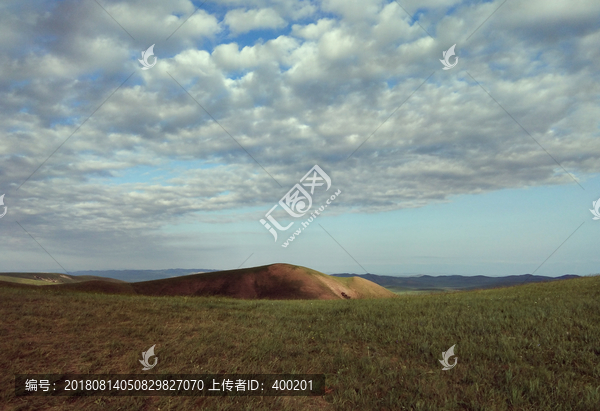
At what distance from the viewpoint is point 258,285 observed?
55125 millimetres

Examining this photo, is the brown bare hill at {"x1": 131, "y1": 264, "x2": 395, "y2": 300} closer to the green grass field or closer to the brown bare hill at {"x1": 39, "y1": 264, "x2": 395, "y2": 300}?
the brown bare hill at {"x1": 39, "y1": 264, "x2": 395, "y2": 300}

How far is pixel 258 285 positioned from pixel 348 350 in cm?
4481

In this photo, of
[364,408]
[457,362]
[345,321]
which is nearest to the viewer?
[364,408]

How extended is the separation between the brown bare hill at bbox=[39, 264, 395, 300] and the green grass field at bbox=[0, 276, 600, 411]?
35.5 meters

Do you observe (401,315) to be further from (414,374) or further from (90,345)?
(90,345)

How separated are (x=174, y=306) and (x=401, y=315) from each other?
43.3 feet

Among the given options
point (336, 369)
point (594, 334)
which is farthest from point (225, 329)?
point (594, 334)

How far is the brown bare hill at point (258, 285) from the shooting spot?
172ft

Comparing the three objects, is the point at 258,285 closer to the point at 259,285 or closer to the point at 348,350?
the point at 259,285

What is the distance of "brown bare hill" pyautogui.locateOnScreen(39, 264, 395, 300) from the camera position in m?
52.3

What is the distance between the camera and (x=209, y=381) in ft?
30.8

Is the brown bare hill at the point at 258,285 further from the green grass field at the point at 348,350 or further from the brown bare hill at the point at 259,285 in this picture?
the green grass field at the point at 348,350

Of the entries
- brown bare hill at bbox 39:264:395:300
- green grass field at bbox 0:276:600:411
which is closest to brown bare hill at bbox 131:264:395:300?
brown bare hill at bbox 39:264:395:300

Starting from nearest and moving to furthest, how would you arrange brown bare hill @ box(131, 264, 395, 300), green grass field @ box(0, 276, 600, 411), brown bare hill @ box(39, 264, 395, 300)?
green grass field @ box(0, 276, 600, 411) → brown bare hill @ box(39, 264, 395, 300) → brown bare hill @ box(131, 264, 395, 300)
